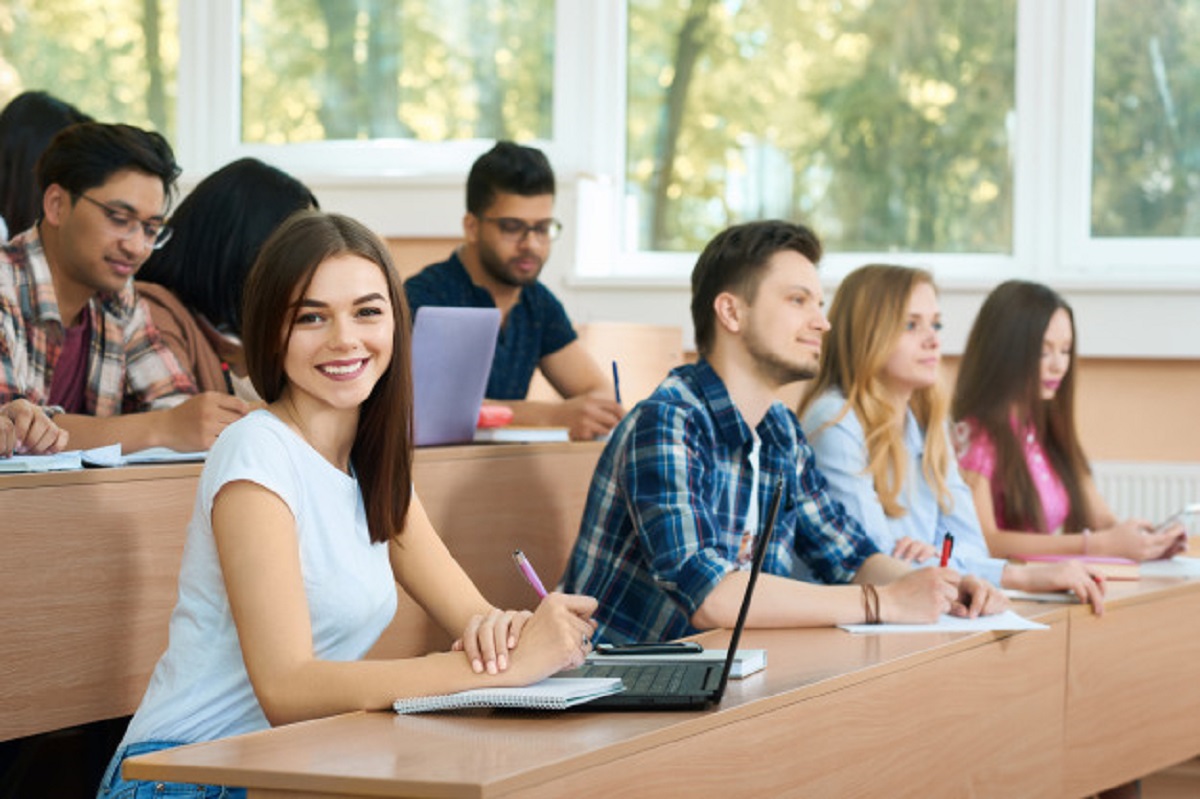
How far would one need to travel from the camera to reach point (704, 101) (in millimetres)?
5430

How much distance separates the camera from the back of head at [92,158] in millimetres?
2795

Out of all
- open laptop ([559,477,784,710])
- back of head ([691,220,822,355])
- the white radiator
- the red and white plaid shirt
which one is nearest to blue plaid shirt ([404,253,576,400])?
the red and white plaid shirt

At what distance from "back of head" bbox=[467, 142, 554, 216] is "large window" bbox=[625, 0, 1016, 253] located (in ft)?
5.06

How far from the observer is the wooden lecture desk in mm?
1380

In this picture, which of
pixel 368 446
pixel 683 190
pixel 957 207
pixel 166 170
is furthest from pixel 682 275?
pixel 368 446

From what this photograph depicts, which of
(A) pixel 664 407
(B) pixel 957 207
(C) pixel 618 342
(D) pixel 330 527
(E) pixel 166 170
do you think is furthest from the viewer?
(B) pixel 957 207

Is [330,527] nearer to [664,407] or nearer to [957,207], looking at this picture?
[664,407]

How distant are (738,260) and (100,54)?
3833 millimetres

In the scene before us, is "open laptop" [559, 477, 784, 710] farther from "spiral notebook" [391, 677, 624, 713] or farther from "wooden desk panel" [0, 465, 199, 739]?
"wooden desk panel" [0, 465, 199, 739]

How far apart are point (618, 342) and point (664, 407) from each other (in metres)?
1.97

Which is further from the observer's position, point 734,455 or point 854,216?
point 854,216

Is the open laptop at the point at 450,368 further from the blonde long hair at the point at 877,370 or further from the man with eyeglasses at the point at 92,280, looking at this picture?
the blonde long hair at the point at 877,370

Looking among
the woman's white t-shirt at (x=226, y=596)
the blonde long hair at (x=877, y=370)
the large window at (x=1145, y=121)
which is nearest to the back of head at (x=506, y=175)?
the blonde long hair at (x=877, y=370)

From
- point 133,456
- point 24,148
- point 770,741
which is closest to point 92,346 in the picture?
point 133,456
